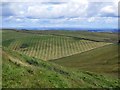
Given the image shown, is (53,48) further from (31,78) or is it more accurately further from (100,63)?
(31,78)

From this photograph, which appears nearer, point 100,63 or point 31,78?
point 31,78

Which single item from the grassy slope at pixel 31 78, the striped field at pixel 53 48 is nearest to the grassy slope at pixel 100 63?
the grassy slope at pixel 31 78

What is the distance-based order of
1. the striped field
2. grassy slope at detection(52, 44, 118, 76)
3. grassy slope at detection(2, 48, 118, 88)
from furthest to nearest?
the striped field
grassy slope at detection(52, 44, 118, 76)
grassy slope at detection(2, 48, 118, 88)

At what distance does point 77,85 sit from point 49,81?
3.12m

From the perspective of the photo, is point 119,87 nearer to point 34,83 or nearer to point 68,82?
point 68,82

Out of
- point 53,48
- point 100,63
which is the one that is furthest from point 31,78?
point 53,48

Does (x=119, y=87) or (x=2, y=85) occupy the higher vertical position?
(x=2, y=85)

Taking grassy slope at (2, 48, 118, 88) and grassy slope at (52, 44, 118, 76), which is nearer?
grassy slope at (2, 48, 118, 88)

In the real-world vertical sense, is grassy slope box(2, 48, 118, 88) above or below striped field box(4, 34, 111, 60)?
above

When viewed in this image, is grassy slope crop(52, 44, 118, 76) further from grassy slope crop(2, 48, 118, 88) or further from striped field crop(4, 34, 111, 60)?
striped field crop(4, 34, 111, 60)

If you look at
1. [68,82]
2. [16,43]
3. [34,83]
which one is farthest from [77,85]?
[16,43]

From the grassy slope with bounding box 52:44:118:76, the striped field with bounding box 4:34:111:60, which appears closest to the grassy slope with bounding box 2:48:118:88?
the grassy slope with bounding box 52:44:118:76

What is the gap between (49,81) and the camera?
24.3 metres

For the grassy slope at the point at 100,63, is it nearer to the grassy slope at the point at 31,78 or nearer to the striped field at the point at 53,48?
the grassy slope at the point at 31,78
